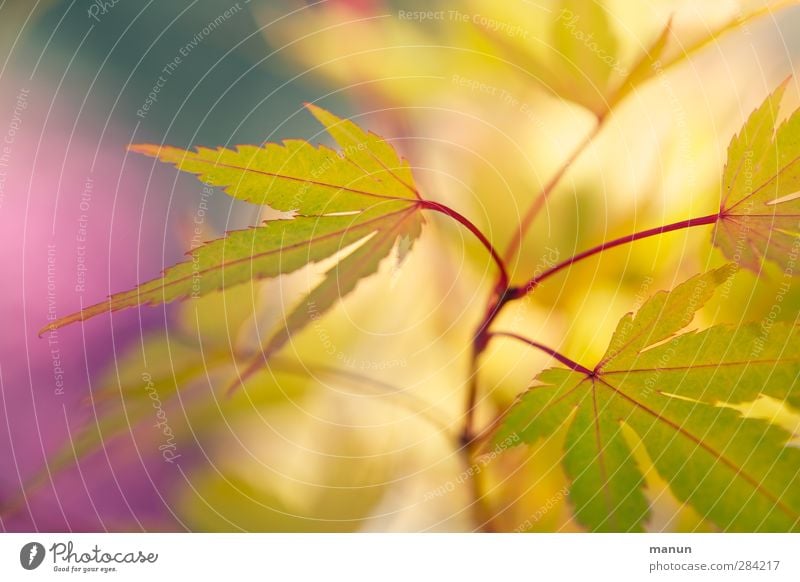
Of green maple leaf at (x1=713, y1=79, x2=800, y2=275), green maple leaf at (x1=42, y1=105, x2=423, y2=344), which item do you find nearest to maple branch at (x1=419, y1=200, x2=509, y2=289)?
green maple leaf at (x1=42, y1=105, x2=423, y2=344)

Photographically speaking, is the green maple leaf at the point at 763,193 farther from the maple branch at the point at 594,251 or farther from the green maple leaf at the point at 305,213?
the green maple leaf at the point at 305,213

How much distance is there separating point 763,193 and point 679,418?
0.61 feet

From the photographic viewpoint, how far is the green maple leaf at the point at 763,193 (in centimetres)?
53

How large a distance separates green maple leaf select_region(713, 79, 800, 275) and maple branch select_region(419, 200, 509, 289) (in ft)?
0.55

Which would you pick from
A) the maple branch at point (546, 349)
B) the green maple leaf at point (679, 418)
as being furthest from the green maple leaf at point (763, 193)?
the maple branch at point (546, 349)

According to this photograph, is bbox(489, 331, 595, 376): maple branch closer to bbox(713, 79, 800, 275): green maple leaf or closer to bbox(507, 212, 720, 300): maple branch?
bbox(507, 212, 720, 300): maple branch

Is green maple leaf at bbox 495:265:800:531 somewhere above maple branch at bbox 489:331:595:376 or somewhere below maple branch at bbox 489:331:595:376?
below

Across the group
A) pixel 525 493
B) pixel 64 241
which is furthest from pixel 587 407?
pixel 64 241

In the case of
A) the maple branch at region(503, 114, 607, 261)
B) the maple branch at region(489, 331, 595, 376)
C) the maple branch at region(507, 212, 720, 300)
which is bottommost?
the maple branch at region(489, 331, 595, 376)

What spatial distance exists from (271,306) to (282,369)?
5cm

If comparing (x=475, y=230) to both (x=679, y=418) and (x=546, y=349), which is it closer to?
(x=546, y=349)

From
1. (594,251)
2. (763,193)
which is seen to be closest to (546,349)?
(594,251)

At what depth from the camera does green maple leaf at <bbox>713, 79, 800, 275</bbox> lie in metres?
0.53
